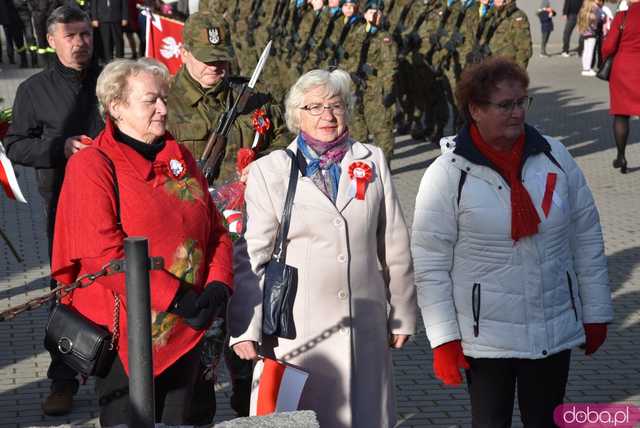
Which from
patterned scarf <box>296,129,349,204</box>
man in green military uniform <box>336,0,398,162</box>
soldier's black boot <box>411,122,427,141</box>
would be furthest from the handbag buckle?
soldier's black boot <box>411,122,427,141</box>

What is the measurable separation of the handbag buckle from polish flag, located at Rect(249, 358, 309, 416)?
2.26 feet

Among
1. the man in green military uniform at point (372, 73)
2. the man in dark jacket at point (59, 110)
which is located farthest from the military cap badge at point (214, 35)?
the man in green military uniform at point (372, 73)

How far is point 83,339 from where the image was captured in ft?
13.4

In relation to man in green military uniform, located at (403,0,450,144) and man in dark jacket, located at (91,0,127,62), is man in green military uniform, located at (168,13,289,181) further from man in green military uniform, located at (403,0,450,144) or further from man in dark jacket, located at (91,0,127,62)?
man in dark jacket, located at (91,0,127,62)

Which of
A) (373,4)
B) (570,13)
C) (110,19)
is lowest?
(570,13)

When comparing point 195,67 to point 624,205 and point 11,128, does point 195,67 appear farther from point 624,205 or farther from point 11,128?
point 624,205

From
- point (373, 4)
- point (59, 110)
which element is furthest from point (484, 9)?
point (59, 110)

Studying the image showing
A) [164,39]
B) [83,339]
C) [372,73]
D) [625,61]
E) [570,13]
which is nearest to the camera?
[83,339]

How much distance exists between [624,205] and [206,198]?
8.12m

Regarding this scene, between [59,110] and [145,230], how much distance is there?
6.96ft

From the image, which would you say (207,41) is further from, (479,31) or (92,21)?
(92,21)

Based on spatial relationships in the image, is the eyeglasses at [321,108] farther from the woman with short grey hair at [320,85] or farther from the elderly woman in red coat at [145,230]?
the elderly woman in red coat at [145,230]

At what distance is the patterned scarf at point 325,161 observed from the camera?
15.1ft

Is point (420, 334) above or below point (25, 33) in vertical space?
above
